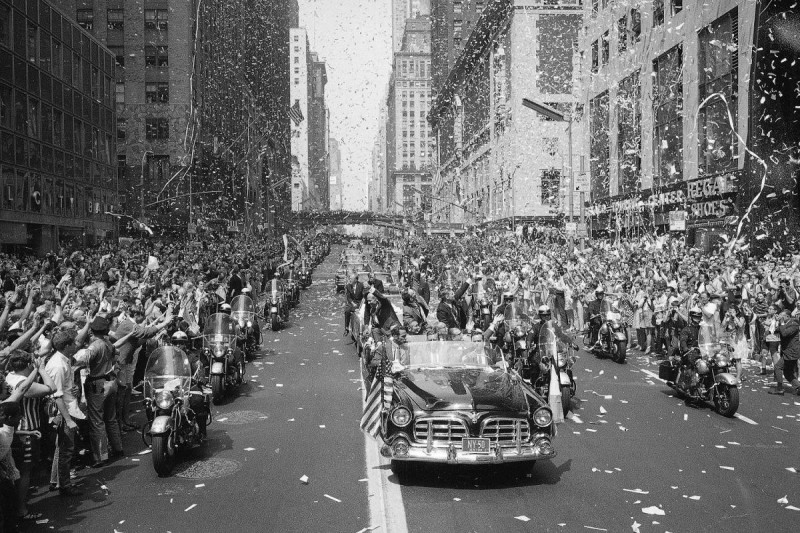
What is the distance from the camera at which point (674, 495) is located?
25.2 feet

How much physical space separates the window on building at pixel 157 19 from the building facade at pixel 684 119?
1550 inches

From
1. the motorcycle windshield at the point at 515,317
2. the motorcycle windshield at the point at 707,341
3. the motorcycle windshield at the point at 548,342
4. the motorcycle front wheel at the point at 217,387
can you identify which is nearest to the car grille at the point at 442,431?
the motorcycle windshield at the point at 548,342

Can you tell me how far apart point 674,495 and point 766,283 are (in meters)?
12.9

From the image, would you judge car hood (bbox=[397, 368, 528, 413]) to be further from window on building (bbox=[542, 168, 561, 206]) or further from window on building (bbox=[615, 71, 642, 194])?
window on building (bbox=[542, 168, 561, 206])

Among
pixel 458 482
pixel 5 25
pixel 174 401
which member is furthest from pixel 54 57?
pixel 458 482

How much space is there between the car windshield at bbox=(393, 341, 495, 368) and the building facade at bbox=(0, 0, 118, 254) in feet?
100

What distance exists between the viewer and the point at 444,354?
9875 millimetres

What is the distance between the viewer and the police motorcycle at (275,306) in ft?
79.0

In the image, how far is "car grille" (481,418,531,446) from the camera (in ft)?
26.5

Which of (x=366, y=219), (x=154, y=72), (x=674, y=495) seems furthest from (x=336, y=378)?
(x=366, y=219)

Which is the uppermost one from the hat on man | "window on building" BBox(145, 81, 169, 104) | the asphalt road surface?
"window on building" BBox(145, 81, 169, 104)

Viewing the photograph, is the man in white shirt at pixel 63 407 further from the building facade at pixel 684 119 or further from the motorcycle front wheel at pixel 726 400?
the building facade at pixel 684 119

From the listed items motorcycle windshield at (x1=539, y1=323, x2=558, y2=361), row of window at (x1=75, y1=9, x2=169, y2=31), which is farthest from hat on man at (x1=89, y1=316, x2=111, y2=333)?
row of window at (x1=75, y1=9, x2=169, y2=31)

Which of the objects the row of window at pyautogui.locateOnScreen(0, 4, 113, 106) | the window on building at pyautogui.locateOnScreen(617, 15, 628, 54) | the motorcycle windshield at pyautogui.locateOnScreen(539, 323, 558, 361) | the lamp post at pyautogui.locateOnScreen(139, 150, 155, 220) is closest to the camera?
the motorcycle windshield at pyautogui.locateOnScreen(539, 323, 558, 361)
